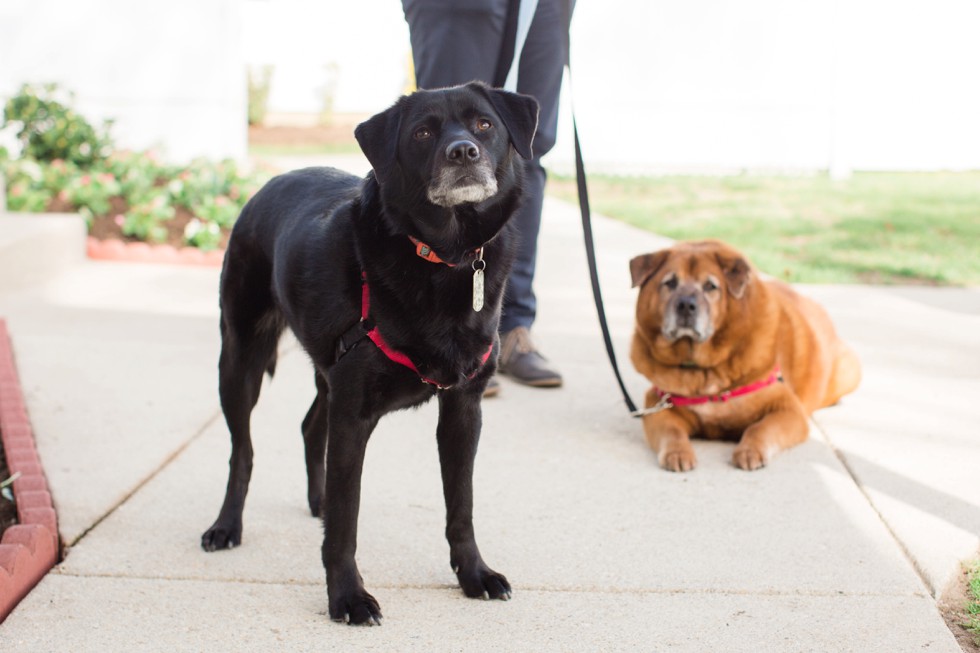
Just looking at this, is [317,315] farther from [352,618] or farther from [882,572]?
[882,572]

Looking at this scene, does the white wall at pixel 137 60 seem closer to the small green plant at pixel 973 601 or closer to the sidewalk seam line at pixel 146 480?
the sidewalk seam line at pixel 146 480

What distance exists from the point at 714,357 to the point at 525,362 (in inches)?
43.1

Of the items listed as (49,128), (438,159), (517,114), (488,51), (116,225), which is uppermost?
(488,51)

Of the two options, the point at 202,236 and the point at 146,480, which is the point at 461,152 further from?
the point at 202,236

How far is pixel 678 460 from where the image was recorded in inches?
157

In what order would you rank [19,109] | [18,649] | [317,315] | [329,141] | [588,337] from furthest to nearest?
[329,141], [19,109], [588,337], [317,315], [18,649]

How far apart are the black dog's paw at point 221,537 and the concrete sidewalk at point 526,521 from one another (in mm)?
55

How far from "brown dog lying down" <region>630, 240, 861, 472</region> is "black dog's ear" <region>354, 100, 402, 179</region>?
1.72 metres

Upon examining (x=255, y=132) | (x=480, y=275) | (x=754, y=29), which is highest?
(x=754, y=29)

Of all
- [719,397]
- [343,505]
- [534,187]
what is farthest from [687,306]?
[343,505]

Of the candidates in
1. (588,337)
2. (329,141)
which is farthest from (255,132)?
(588,337)

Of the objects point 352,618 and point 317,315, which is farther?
point 317,315

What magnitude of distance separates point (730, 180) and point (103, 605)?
41.4 feet

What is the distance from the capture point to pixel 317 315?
288cm
